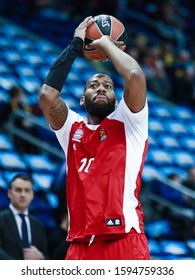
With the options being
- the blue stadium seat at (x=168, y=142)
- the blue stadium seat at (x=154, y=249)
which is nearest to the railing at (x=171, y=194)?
the blue stadium seat at (x=154, y=249)

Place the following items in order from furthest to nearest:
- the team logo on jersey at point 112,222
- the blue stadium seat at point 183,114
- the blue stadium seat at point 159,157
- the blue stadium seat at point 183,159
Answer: the blue stadium seat at point 183,114 < the blue stadium seat at point 183,159 < the blue stadium seat at point 159,157 < the team logo on jersey at point 112,222

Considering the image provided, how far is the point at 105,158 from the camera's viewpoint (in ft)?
15.6

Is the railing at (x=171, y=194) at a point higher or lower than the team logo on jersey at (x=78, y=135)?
higher

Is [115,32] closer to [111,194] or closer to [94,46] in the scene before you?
[94,46]

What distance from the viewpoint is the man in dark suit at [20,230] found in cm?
672

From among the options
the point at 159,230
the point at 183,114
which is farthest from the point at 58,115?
the point at 183,114

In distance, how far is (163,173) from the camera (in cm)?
1189

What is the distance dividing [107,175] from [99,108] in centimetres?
48

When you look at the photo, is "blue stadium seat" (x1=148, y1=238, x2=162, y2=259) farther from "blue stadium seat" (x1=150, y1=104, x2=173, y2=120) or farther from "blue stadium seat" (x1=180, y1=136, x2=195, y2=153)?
"blue stadium seat" (x1=150, y1=104, x2=173, y2=120)

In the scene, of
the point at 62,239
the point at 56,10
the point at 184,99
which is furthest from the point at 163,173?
the point at 56,10

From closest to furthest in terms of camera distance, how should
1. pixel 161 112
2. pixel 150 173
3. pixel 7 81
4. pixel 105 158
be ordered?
pixel 105 158 < pixel 150 173 < pixel 7 81 < pixel 161 112

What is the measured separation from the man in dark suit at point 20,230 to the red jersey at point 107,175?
1963 mm

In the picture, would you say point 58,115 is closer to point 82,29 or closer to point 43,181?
point 82,29

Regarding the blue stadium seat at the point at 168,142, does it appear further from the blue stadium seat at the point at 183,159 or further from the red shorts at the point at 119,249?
the red shorts at the point at 119,249
